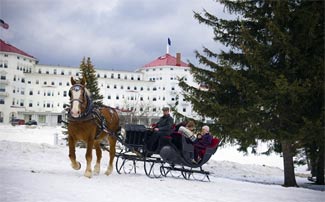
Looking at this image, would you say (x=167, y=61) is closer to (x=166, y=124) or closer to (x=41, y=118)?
(x=41, y=118)

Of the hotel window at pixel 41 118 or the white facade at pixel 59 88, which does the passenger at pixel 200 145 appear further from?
the hotel window at pixel 41 118

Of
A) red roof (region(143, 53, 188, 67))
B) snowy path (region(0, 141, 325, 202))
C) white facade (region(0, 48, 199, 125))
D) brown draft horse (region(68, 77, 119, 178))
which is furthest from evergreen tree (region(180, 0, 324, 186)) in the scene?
red roof (region(143, 53, 188, 67))

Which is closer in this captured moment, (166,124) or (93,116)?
(93,116)

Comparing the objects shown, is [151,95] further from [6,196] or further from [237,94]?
[6,196]

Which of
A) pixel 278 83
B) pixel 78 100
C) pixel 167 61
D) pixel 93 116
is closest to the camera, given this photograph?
pixel 78 100

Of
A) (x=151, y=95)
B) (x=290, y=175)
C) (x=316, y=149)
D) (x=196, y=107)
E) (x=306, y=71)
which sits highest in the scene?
(x=151, y=95)

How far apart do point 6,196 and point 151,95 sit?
281 ft

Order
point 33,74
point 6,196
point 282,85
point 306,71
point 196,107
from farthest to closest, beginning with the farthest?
point 33,74 → point 196,107 → point 306,71 → point 282,85 → point 6,196

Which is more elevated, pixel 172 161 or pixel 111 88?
pixel 111 88

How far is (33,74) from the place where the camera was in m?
83.8

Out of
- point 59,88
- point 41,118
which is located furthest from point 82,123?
point 41,118

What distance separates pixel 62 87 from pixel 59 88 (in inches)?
26.2

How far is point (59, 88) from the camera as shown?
8512 cm

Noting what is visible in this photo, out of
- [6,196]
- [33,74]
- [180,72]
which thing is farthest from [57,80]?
[6,196]
